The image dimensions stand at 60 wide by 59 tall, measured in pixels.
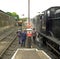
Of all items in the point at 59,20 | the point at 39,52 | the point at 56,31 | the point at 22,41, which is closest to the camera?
the point at 39,52

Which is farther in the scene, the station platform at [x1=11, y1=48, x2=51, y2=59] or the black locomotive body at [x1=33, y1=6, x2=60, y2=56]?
the black locomotive body at [x1=33, y1=6, x2=60, y2=56]

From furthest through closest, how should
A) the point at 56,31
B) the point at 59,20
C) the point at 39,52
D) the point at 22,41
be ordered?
1. the point at 22,41
2. the point at 56,31
3. the point at 59,20
4. the point at 39,52

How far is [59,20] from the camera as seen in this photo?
13.4 metres

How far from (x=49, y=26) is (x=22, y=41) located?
2890 mm

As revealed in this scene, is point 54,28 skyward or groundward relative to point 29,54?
skyward

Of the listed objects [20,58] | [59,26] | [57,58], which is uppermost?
[59,26]

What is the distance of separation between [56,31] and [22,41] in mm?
4943

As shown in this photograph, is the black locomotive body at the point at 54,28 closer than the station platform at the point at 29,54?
No

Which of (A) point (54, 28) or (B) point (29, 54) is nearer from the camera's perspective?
(B) point (29, 54)

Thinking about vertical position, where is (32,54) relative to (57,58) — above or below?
above

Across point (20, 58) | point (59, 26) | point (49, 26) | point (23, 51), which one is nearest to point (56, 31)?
point (59, 26)

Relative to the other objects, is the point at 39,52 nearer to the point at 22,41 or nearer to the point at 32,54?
the point at 32,54

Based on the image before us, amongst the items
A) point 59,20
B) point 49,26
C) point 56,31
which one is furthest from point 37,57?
point 49,26

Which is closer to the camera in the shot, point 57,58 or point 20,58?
point 20,58
